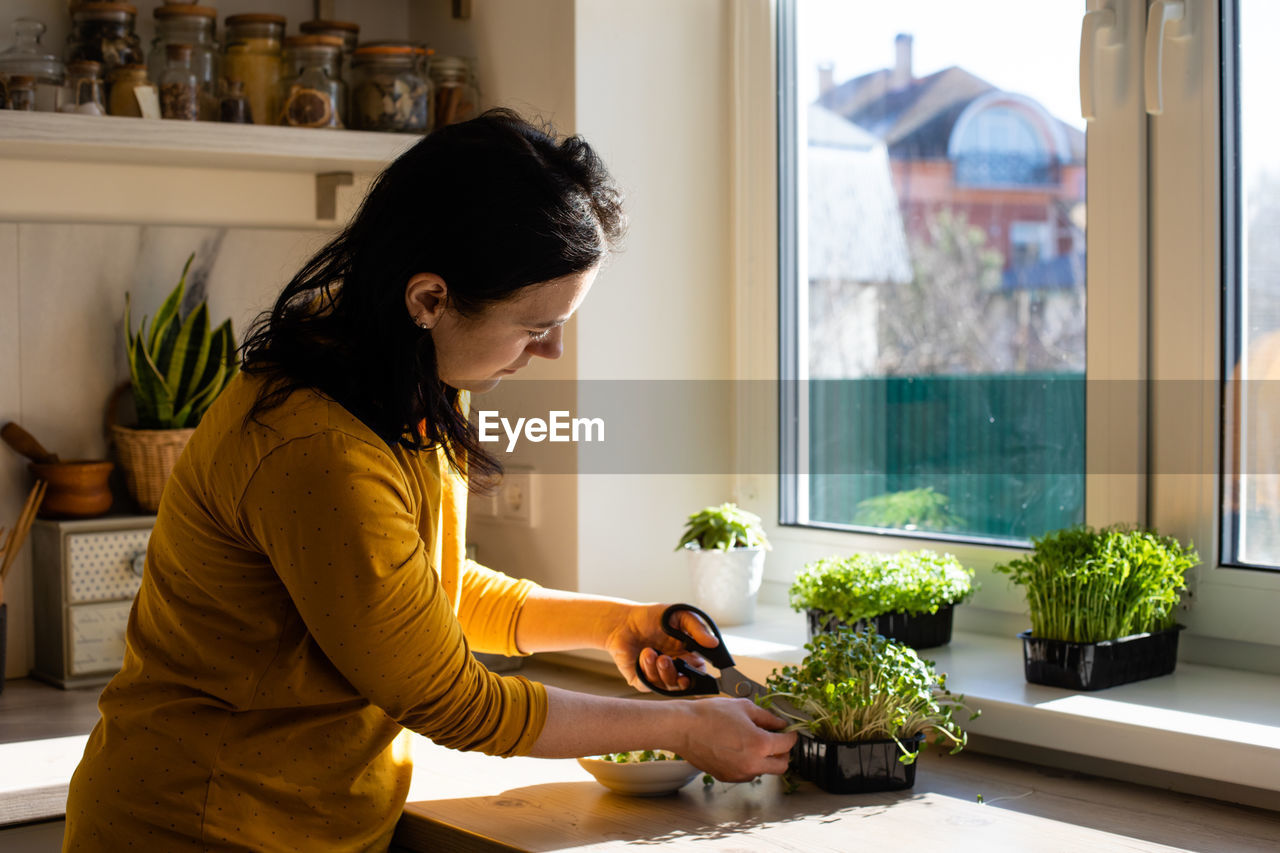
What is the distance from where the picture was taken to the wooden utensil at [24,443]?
1.95 metres

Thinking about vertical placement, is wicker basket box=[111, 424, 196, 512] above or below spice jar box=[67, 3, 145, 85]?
below

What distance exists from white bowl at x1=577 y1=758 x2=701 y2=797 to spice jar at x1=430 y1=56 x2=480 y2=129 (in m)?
1.17

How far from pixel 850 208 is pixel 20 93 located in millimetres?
1198

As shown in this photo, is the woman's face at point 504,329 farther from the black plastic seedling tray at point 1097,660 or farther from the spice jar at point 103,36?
the spice jar at point 103,36

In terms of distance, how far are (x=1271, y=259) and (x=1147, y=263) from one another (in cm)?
15

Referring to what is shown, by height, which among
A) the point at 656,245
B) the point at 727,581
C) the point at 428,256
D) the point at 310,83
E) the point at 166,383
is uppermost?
the point at 310,83

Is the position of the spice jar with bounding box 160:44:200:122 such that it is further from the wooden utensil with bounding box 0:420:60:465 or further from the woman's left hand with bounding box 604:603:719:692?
the woman's left hand with bounding box 604:603:719:692

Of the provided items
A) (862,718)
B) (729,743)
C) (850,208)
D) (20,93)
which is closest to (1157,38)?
(850,208)

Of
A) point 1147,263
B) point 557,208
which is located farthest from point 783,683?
point 1147,263

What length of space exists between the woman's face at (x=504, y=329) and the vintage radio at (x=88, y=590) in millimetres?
927

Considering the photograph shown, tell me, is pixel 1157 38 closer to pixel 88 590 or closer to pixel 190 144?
pixel 190 144

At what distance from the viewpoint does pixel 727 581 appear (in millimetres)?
1979

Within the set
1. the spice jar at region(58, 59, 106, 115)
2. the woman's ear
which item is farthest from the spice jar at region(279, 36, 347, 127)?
the woman's ear

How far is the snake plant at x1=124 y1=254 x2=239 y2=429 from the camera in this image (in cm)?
200
